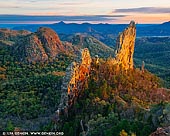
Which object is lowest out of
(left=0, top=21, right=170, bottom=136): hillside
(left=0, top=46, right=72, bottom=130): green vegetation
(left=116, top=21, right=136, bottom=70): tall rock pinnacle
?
(left=0, top=46, right=72, bottom=130): green vegetation

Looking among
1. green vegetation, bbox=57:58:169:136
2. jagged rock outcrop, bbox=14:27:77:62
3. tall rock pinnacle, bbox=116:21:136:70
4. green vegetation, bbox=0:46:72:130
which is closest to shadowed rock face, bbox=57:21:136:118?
tall rock pinnacle, bbox=116:21:136:70

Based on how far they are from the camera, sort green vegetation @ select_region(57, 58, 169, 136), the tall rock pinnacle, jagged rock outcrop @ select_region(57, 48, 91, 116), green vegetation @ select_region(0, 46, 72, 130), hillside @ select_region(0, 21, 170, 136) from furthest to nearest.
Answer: the tall rock pinnacle
green vegetation @ select_region(0, 46, 72, 130)
jagged rock outcrop @ select_region(57, 48, 91, 116)
hillside @ select_region(0, 21, 170, 136)
green vegetation @ select_region(57, 58, 169, 136)

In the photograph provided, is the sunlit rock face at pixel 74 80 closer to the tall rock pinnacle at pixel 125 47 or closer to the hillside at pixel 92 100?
the hillside at pixel 92 100

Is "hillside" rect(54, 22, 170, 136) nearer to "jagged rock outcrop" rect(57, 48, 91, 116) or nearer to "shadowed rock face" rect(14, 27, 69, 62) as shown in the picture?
"jagged rock outcrop" rect(57, 48, 91, 116)

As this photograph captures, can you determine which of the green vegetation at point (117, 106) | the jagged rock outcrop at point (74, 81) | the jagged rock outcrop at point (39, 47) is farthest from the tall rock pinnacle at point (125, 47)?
the jagged rock outcrop at point (39, 47)

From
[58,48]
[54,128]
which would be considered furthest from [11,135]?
[58,48]

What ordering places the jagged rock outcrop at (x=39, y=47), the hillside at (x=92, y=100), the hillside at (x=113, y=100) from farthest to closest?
the jagged rock outcrop at (x=39, y=47), the hillside at (x=92, y=100), the hillside at (x=113, y=100)
